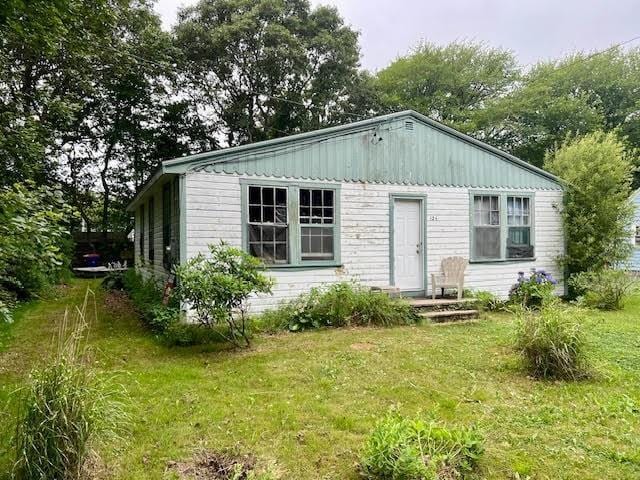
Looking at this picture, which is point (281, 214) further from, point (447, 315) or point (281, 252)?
point (447, 315)

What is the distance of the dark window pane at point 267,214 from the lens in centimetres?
707

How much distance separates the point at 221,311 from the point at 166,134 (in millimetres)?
17192

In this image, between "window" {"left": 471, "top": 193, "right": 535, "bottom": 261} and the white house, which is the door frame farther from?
"window" {"left": 471, "top": 193, "right": 535, "bottom": 261}

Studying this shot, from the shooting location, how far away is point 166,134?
2022 centimetres

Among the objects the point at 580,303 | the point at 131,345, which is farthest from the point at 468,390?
the point at 580,303

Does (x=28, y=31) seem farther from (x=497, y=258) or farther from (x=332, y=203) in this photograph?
(x=497, y=258)

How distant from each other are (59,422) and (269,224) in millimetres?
5079

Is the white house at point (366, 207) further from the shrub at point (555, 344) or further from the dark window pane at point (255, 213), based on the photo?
the shrub at point (555, 344)

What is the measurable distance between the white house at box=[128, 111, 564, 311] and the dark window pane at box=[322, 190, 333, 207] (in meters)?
0.02

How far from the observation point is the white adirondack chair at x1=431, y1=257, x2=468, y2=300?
26.9 ft

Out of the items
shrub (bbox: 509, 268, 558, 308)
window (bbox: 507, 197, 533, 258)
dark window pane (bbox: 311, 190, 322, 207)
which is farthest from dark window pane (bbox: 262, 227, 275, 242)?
window (bbox: 507, 197, 533, 258)

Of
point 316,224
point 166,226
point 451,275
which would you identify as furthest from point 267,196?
point 451,275

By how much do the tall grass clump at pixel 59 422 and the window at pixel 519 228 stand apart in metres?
8.82

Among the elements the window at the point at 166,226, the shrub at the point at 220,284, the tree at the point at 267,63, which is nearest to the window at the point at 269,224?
the shrub at the point at 220,284
